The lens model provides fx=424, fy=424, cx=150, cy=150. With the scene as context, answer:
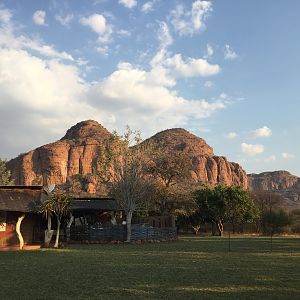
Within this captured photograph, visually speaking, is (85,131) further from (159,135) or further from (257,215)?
(257,215)

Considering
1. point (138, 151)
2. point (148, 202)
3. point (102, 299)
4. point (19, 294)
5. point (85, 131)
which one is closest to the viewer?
point (102, 299)

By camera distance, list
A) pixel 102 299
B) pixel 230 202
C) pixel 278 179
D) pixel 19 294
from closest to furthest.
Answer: pixel 102 299, pixel 19 294, pixel 230 202, pixel 278 179

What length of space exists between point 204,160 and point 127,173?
107m

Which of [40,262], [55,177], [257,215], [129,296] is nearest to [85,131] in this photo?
[55,177]

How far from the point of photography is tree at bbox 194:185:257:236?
56.2 m

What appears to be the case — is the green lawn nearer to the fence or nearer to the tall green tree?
the fence

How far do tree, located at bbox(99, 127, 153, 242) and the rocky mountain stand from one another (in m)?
56.4

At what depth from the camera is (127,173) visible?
37500 millimetres

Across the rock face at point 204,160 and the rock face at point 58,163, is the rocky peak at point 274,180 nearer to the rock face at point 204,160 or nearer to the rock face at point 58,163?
the rock face at point 204,160

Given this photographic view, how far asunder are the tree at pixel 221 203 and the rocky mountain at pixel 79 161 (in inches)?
1624

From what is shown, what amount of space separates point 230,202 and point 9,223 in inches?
1402

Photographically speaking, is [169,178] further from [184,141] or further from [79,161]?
[184,141]

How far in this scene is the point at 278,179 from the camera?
186 meters

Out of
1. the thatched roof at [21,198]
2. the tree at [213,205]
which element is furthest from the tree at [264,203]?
the thatched roof at [21,198]
